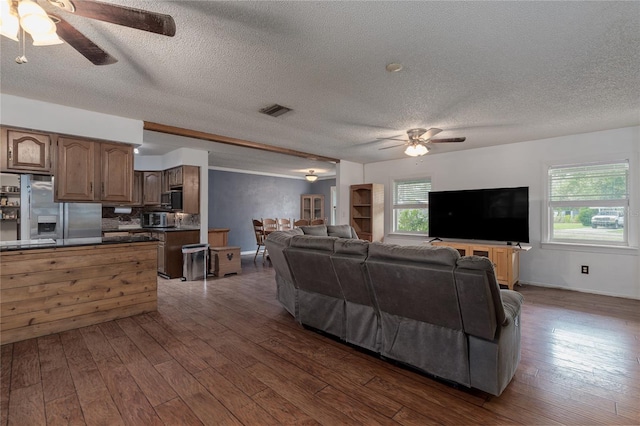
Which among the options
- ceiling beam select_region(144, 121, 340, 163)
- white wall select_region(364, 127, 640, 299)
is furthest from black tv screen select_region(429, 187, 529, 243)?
ceiling beam select_region(144, 121, 340, 163)

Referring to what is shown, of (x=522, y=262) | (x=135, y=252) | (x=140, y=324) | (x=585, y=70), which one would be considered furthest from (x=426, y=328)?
(x=522, y=262)

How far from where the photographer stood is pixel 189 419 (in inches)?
69.6

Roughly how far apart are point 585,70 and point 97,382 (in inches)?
182

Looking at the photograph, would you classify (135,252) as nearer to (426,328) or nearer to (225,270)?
(225,270)

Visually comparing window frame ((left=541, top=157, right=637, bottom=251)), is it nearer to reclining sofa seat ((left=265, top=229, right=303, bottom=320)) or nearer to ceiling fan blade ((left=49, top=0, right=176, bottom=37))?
reclining sofa seat ((left=265, top=229, right=303, bottom=320))

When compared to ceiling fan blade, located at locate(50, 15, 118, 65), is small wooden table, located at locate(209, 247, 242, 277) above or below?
below

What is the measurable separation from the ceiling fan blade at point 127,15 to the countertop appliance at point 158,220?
17.9 ft

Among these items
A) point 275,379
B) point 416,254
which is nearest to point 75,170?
point 275,379

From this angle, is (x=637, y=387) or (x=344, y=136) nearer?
(x=637, y=387)

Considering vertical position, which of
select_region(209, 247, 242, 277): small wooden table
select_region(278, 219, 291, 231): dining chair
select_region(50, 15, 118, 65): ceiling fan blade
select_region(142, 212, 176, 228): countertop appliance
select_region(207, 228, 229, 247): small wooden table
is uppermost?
select_region(50, 15, 118, 65): ceiling fan blade

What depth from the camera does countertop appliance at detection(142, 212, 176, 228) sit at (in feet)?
20.8

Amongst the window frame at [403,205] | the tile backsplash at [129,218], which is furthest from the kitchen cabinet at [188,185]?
the window frame at [403,205]

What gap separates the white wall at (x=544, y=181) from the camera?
4.26 metres

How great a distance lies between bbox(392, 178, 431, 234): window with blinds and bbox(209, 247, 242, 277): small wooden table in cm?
362
